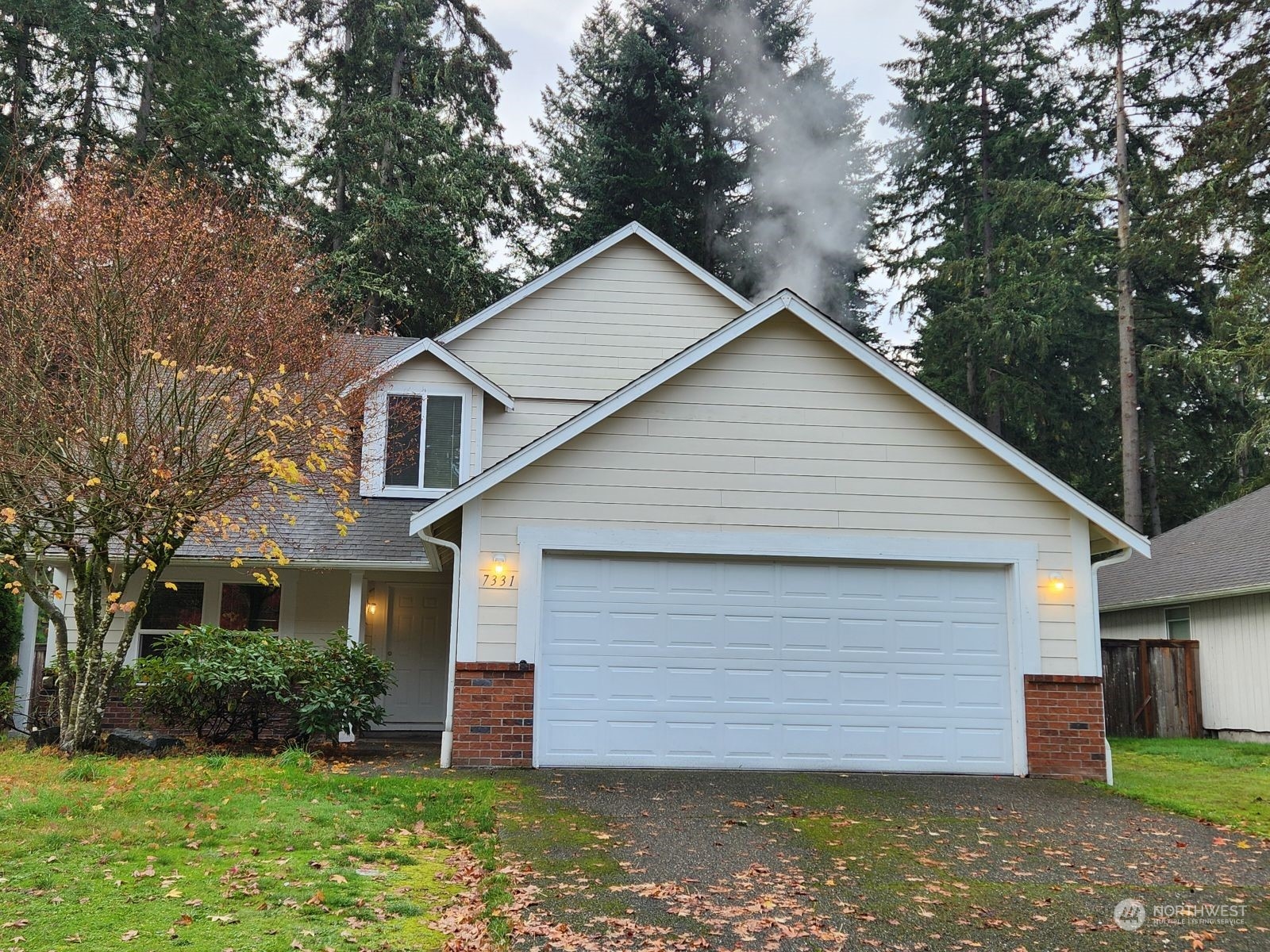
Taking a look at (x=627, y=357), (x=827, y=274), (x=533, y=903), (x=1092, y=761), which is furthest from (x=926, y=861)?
(x=827, y=274)

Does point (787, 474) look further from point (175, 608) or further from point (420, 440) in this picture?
point (175, 608)

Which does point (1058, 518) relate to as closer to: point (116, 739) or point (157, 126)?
point (116, 739)

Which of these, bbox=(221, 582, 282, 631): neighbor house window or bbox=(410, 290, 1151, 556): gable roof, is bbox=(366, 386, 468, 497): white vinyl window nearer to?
bbox=(221, 582, 282, 631): neighbor house window

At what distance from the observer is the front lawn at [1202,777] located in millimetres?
8195

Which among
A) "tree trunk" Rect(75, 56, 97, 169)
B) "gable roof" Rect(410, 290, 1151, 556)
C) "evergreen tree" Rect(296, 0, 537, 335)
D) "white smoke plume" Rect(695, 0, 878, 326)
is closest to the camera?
"gable roof" Rect(410, 290, 1151, 556)

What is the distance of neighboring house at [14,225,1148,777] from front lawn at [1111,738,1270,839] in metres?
0.88

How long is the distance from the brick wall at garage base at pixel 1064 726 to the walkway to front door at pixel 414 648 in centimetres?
784

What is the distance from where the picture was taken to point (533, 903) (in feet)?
17.1

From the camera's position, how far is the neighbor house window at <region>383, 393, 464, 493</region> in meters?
13.8

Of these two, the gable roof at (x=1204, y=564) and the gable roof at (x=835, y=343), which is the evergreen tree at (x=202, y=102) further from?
the gable roof at (x=1204, y=564)

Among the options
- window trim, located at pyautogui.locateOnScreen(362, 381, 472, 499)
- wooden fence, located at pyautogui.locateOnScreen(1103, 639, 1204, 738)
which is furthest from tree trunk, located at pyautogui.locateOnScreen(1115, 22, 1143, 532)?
window trim, located at pyautogui.locateOnScreen(362, 381, 472, 499)

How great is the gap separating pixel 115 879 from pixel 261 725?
630 cm

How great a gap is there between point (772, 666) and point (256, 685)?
222 inches

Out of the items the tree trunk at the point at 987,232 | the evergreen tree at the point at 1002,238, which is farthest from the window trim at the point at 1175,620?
the tree trunk at the point at 987,232
